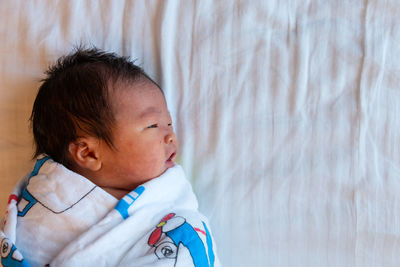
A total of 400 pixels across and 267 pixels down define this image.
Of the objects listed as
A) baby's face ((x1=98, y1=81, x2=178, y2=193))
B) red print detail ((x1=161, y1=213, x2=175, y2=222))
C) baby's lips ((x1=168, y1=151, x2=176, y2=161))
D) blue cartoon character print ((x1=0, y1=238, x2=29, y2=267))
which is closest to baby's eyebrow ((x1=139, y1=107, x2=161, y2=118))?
baby's face ((x1=98, y1=81, x2=178, y2=193))

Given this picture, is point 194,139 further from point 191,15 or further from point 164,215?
point 191,15

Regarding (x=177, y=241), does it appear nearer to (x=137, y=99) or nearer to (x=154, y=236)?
(x=154, y=236)

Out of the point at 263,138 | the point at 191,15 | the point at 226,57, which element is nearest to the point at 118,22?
the point at 191,15

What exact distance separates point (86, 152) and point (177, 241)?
278mm

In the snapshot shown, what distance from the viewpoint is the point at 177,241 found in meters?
0.83

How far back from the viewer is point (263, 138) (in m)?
0.96

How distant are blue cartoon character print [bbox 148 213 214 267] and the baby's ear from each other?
0.20 m

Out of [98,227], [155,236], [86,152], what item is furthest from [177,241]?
[86,152]

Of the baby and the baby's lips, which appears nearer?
the baby

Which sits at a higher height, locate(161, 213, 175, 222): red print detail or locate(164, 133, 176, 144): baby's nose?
locate(164, 133, 176, 144): baby's nose

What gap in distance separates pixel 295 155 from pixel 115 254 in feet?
1.46

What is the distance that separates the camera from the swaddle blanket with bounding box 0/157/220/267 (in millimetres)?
815

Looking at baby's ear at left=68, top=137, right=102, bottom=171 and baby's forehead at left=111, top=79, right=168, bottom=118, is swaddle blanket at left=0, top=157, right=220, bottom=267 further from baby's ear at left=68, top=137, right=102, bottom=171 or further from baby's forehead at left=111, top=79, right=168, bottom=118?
baby's forehead at left=111, top=79, right=168, bottom=118

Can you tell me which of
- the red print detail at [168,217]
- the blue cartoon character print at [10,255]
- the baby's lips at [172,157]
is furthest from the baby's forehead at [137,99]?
the blue cartoon character print at [10,255]
